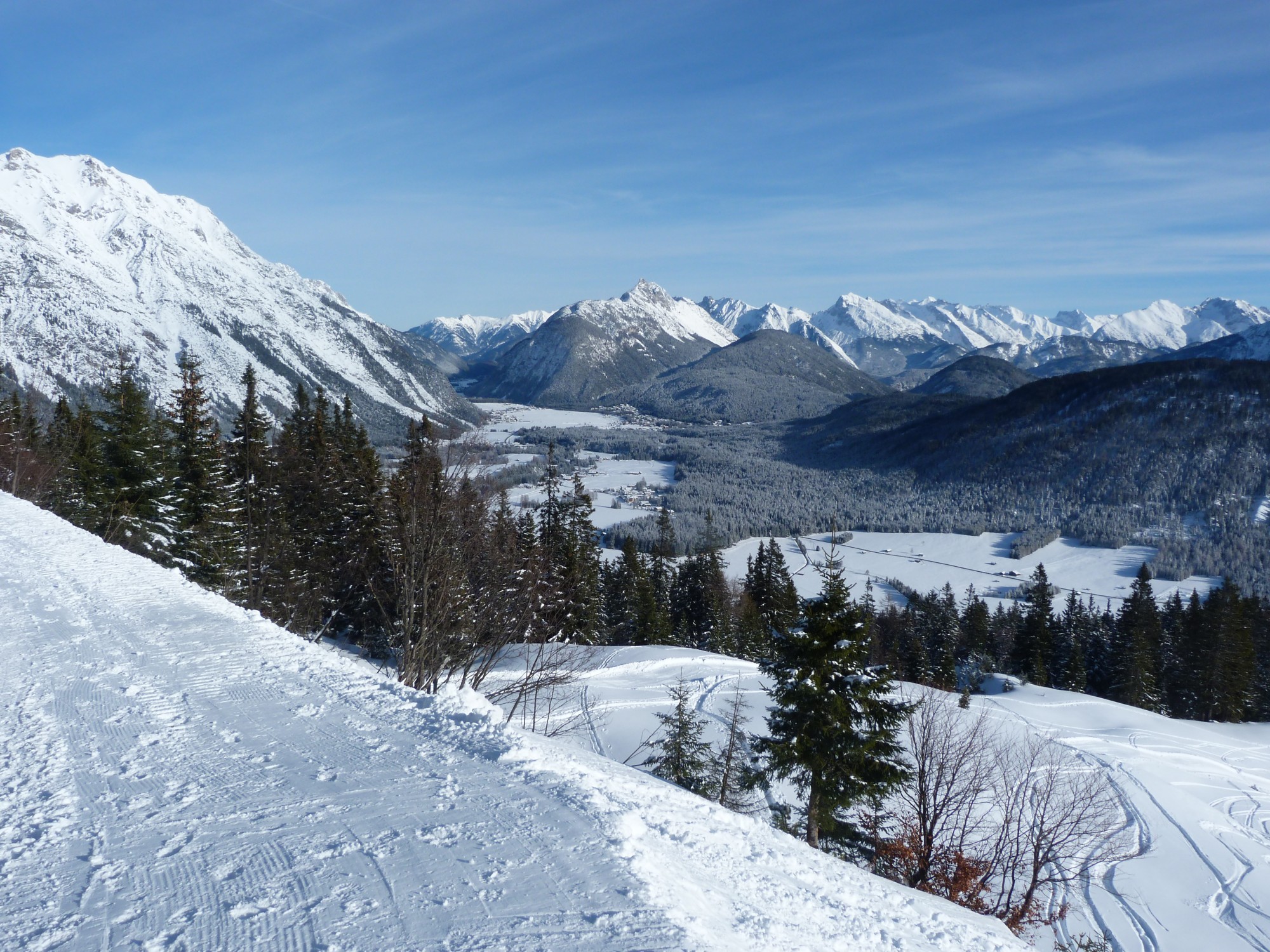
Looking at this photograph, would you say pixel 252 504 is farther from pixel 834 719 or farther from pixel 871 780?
pixel 871 780

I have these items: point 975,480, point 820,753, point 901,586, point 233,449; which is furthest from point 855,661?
point 975,480

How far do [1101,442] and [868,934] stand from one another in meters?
198

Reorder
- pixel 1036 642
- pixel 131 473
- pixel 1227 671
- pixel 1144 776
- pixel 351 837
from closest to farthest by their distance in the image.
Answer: pixel 351 837, pixel 131 473, pixel 1144 776, pixel 1227 671, pixel 1036 642

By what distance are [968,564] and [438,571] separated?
123553 millimetres

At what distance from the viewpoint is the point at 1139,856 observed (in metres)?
19.6

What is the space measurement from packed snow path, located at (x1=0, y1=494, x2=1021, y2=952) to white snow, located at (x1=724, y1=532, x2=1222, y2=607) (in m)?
89.7

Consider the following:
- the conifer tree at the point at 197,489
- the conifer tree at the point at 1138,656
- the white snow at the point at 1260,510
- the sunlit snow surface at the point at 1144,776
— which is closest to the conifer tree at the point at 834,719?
the sunlit snow surface at the point at 1144,776

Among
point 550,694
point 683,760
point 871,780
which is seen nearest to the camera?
point 871,780

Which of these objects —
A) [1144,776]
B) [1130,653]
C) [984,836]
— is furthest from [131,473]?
[1130,653]

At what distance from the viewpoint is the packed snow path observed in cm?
411

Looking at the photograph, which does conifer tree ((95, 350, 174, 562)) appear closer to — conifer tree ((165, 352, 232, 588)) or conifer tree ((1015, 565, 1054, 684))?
conifer tree ((165, 352, 232, 588))

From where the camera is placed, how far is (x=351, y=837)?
498 cm

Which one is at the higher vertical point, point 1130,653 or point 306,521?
point 306,521

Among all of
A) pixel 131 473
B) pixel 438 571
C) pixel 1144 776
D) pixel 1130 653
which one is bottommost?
pixel 1130 653
